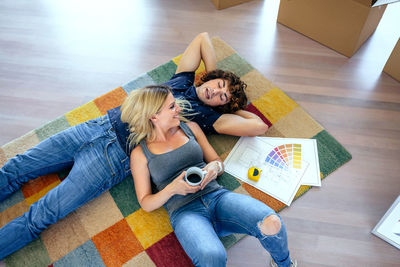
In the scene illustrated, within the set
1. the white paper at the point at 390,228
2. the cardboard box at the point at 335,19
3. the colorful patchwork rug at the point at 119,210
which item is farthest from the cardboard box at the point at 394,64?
the white paper at the point at 390,228

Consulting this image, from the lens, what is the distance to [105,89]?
2467 mm

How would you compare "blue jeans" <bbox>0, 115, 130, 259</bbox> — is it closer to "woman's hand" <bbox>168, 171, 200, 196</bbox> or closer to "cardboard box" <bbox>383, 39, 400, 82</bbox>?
"woman's hand" <bbox>168, 171, 200, 196</bbox>

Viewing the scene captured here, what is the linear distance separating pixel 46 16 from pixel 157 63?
1203 millimetres

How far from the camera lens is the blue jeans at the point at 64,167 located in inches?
68.9

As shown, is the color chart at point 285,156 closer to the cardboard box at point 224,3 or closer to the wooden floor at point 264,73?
the wooden floor at point 264,73

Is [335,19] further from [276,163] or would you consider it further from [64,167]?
[64,167]

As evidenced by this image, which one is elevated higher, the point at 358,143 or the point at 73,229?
the point at 358,143

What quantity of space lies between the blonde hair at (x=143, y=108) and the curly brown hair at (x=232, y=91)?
465 millimetres

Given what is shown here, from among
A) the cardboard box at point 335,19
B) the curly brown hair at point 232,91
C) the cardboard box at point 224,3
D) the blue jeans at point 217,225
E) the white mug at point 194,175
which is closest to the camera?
the blue jeans at point 217,225

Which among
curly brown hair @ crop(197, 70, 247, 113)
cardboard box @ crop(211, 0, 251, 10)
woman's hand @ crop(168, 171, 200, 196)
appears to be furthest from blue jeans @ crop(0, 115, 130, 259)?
cardboard box @ crop(211, 0, 251, 10)

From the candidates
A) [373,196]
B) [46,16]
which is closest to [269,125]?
[373,196]

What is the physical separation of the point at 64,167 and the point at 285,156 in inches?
54.5

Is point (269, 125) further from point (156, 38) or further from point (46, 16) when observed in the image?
point (46, 16)

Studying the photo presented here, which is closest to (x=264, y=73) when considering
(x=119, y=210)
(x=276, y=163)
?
(x=276, y=163)
